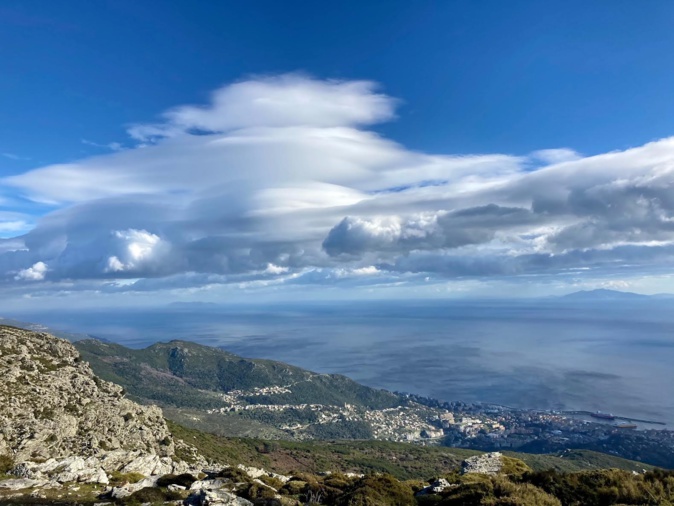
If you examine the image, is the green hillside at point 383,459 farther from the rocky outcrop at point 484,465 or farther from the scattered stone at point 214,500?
the scattered stone at point 214,500

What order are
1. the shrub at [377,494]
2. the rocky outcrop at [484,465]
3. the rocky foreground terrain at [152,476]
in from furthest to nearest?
1. the rocky outcrop at [484,465]
2. the shrub at [377,494]
3. the rocky foreground terrain at [152,476]

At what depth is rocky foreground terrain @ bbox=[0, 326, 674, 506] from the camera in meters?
17.6

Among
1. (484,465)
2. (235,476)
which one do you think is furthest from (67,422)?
(484,465)

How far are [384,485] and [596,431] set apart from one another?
212913 millimetres

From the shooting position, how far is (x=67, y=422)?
41438 mm

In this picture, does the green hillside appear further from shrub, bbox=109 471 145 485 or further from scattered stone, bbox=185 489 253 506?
scattered stone, bbox=185 489 253 506

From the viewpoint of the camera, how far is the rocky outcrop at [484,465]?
26567 millimetres

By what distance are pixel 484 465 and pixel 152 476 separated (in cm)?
2215

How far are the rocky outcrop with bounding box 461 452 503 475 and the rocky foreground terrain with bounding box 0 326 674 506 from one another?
8 centimetres

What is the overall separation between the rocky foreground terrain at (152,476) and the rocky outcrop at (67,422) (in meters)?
0.13

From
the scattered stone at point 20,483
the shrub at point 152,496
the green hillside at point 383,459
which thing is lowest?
the green hillside at point 383,459

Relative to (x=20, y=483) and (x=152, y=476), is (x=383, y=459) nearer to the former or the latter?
(x=152, y=476)

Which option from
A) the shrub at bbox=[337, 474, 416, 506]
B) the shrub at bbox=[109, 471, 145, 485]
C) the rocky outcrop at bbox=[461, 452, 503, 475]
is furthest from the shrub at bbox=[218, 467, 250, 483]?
the rocky outcrop at bbox=[461, 452, 503, 475]

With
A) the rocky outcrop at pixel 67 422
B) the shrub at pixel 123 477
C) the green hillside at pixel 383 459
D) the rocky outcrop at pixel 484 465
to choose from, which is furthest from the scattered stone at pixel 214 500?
the green hillside at pixel 383 459
